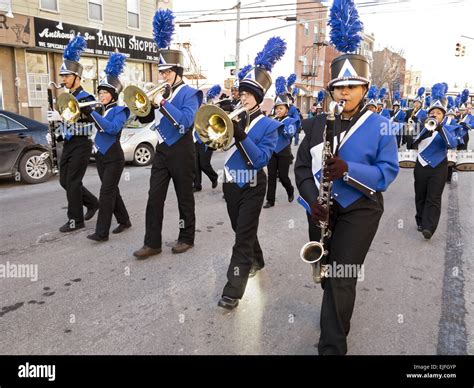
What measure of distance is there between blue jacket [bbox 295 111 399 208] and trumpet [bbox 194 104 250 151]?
891 millimetres

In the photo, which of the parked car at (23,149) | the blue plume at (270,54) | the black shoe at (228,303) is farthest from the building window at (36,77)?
the black shoe at (228,303)

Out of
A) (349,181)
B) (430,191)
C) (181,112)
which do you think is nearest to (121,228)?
(181,112)

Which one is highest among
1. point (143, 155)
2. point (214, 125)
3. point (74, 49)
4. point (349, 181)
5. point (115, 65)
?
point (74, 49)

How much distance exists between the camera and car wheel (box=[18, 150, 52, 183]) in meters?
9.30

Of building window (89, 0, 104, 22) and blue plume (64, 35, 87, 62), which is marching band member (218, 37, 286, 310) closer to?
blue plume (64, 35, 87, 62)

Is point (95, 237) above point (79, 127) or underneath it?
underneath

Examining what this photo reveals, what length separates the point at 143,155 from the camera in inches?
487

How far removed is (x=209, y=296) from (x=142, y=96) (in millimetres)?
2383

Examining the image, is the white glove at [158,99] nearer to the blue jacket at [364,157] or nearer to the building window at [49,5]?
the blue jacket at [364,157]

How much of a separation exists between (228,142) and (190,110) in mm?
1371

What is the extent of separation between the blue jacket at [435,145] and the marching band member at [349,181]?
3.60 meters

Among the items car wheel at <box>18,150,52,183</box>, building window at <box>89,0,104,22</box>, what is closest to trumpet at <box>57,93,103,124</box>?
car wheel at <box>18,150,52,183</box>

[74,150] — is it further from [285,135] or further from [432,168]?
[432,168]
